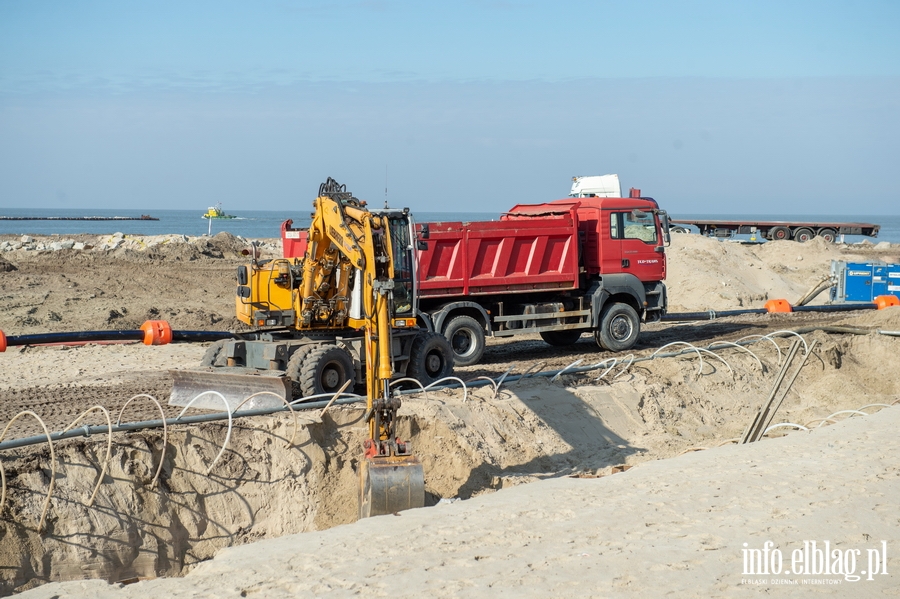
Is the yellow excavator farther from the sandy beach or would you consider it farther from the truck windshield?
the sandy beach

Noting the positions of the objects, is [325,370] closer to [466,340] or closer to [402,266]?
[402,266]

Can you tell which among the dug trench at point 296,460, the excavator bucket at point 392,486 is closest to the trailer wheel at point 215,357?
the dug trench at point 296,460

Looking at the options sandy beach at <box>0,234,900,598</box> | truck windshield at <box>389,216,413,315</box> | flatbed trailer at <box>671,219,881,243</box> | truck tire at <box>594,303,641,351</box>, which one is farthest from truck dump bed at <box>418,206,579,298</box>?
flatbed trailer at <box>671,219,881,243</box>

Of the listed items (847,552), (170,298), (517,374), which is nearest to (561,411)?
(517,374)

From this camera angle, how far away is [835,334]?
18375 mm

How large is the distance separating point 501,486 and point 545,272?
630cm

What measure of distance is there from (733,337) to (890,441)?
30.4 ft

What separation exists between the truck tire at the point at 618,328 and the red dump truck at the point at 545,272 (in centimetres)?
2

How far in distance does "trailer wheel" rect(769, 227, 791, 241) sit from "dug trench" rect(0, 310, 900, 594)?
3251cm

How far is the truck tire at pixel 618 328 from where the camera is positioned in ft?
56.1

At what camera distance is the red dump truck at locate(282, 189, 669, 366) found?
15.5 metres

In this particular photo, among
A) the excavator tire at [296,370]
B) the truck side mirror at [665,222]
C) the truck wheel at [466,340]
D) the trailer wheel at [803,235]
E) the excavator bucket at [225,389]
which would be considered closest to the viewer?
the excavator bucket at [225,389]

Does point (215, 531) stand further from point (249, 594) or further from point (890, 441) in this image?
point (890, 441)

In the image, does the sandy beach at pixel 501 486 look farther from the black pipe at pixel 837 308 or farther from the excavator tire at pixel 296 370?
the black pipe at pixel 837 308
